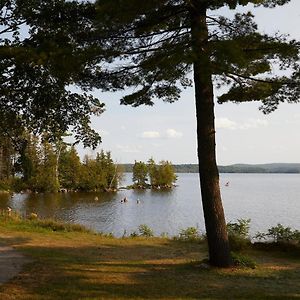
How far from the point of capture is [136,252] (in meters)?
10.9

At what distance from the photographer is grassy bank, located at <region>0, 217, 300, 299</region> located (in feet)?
21.2

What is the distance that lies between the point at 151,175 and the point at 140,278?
75059 millimetres

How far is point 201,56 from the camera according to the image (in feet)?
22.7

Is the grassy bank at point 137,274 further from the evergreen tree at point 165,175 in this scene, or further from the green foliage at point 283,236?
the evergreen tree at point 165,175

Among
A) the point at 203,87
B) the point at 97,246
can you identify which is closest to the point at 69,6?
the point at 203,87

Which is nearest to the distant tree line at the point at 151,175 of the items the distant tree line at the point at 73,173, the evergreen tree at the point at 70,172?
the distant tree line at the point at 73,173

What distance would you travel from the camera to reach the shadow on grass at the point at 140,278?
6449mm

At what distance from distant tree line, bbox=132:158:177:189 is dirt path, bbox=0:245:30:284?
2785 inches

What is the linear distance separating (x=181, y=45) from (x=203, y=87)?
1.39 metres

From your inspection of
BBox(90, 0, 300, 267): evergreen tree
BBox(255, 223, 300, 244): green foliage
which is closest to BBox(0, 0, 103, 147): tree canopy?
BBox(90, 0, 300, 267): evergreen tree

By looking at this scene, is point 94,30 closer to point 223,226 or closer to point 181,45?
point 181,45

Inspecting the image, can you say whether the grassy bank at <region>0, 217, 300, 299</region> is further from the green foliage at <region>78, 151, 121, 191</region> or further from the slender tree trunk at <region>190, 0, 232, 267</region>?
the green foliage at <region>78, 151, 121, 191</region>

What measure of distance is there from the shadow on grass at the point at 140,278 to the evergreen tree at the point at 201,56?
90cm

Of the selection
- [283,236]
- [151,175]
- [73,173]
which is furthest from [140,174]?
[283,236]
